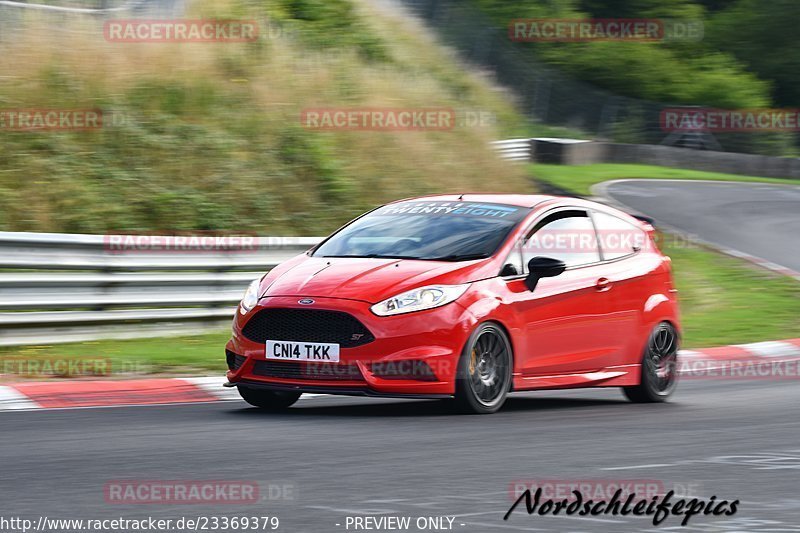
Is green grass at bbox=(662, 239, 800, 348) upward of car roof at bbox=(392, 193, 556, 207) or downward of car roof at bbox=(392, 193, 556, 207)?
downward

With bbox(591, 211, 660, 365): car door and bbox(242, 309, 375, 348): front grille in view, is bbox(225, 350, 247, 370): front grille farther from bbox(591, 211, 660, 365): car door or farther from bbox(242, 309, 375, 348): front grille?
bbox(591, 211, 660, 365): car door

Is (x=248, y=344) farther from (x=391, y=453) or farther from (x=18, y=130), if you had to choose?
(x=18, y=130)

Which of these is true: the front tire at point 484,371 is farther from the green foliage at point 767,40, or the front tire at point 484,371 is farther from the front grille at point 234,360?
the green foliage at point 767,40

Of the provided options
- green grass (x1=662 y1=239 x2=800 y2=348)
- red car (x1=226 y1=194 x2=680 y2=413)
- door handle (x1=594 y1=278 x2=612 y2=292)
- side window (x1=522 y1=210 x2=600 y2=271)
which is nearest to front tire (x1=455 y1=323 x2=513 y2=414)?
red car (x1=226 y1=194 x2=680 y2=413)

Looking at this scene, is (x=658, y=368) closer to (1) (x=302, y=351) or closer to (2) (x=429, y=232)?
(2) (x=429, y=232)

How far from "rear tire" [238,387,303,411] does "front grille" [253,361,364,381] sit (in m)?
0.63

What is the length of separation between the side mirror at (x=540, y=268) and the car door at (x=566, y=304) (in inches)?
2.0

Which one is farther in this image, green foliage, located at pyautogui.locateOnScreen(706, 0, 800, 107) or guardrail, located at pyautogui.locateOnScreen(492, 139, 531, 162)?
green foliage, located at pyautogui.locateOnScreen(706, 0, 800, 107)

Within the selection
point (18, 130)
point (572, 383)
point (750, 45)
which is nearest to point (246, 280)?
point (18, 130)

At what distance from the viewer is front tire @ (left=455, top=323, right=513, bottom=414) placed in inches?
329

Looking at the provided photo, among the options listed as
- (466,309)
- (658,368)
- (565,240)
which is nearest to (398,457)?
(466,309)

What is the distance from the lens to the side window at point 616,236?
1006 centimetres

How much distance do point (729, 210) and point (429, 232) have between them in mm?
19766

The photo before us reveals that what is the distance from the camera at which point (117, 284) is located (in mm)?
12352
